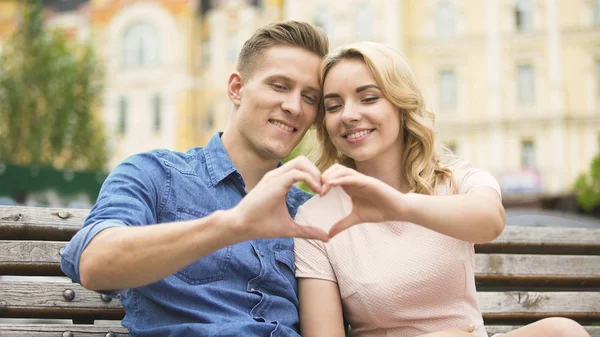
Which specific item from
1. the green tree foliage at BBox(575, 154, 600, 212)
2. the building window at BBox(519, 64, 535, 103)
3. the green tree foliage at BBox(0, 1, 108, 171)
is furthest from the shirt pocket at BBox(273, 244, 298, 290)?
the building window at BBox(519, 64, 535, 103)

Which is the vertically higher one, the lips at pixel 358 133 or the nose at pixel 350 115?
the nose at pixel 350 115

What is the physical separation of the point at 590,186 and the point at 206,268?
53.6 ft

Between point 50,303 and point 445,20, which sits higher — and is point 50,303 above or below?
below

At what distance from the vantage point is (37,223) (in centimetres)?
284

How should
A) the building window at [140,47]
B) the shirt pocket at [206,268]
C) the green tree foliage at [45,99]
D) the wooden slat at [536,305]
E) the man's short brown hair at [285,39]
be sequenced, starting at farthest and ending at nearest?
the building window at [140,47], the green tree foliage at [45,99], the wooden slat at [536,305], the man's short brown hair at [285,39], the shirt pocket at [206,268]

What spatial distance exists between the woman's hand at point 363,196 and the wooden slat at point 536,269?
1325mm

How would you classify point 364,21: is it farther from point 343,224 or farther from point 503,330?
point 343,224

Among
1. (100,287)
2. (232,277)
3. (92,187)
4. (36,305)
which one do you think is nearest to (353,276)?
(232,277)

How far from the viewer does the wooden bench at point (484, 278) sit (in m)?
2.76

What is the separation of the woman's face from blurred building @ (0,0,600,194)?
22.4m

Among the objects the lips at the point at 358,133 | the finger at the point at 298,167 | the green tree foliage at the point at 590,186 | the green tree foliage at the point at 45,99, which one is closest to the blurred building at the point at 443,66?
the green tree foliage at the point at 45,99

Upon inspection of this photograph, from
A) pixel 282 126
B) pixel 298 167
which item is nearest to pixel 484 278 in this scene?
pixel 282 126

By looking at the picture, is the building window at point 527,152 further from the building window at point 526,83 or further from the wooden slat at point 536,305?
the wooden slat at point 536,305

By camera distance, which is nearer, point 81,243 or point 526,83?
point 81,243
